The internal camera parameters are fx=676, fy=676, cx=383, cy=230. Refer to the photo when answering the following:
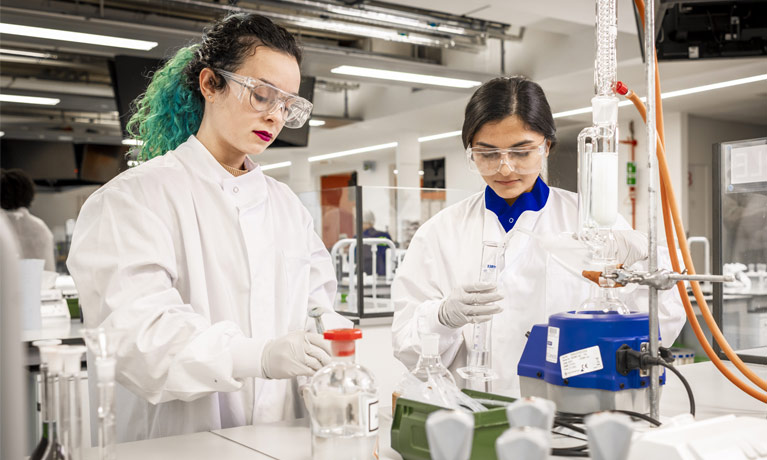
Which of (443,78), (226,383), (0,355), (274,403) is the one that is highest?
(443,78)

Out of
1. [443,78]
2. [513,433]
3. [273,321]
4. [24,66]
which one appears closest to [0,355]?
[513,433]

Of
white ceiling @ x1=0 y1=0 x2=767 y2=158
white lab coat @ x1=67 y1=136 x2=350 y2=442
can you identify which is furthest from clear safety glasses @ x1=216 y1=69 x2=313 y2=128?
white ceiling @ x1=0 y1=0 x2=767 y2=158

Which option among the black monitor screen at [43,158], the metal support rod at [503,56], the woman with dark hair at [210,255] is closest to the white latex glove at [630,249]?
the woman with dark hair at [210,255]

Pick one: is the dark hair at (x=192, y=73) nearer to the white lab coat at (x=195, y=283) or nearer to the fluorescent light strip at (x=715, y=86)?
the white lab coat at (x=195, y=283)

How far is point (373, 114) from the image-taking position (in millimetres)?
9836

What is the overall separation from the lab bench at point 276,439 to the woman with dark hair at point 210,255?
0.09 m

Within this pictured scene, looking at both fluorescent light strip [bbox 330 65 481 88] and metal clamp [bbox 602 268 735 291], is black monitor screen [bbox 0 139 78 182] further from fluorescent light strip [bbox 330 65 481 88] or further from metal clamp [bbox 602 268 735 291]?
metal clamp [bbox 602 268 735 291]

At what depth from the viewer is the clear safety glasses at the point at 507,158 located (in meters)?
1.77

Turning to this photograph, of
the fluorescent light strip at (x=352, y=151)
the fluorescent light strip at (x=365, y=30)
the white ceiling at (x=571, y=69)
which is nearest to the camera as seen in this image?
the white ceiling at (x=571, y=69)

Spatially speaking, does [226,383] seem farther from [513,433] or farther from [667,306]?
[667,306]

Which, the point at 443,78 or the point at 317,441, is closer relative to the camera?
the point at 317,441

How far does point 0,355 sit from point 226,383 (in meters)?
0.72

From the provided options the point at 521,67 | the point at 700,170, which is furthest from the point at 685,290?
the point at 700,170

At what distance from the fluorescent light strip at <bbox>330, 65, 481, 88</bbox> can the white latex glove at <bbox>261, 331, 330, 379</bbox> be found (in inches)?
222
